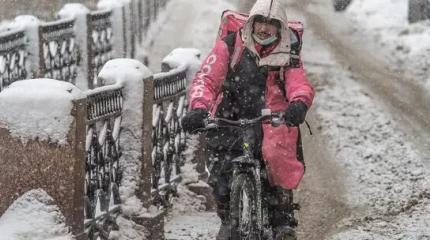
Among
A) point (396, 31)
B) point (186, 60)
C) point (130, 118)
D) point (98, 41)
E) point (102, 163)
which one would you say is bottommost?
point (396, 31)

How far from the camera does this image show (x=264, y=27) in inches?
237

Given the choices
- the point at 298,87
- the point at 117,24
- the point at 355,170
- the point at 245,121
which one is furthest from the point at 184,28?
the point at 245,121

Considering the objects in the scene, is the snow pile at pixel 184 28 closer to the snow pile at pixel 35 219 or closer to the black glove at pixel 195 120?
the snow pile at pixel 35 219

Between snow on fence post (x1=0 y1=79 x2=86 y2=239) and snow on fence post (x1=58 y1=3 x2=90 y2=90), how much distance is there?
7778 mm

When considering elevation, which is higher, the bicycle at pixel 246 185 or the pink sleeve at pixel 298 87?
the pink sleeve at pixel 298 87

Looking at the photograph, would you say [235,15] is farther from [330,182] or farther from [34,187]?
[330,182]

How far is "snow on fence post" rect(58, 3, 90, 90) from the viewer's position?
1350cm

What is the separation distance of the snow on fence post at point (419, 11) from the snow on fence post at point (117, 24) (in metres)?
7.23

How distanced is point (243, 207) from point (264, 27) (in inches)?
51.0

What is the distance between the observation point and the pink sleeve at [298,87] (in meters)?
5.78

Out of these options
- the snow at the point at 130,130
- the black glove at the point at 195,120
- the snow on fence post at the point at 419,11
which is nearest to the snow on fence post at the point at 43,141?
the black glove at the point at 195,120

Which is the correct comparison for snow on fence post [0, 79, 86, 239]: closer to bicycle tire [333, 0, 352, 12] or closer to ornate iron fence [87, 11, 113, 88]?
ornate iron fence [87, 11, 113, 88]

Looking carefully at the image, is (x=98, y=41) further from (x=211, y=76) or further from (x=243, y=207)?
(x=243, y=207)

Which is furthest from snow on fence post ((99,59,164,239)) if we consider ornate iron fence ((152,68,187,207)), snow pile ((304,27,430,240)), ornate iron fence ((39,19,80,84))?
ornate iron fence ((39,19,80,84))
